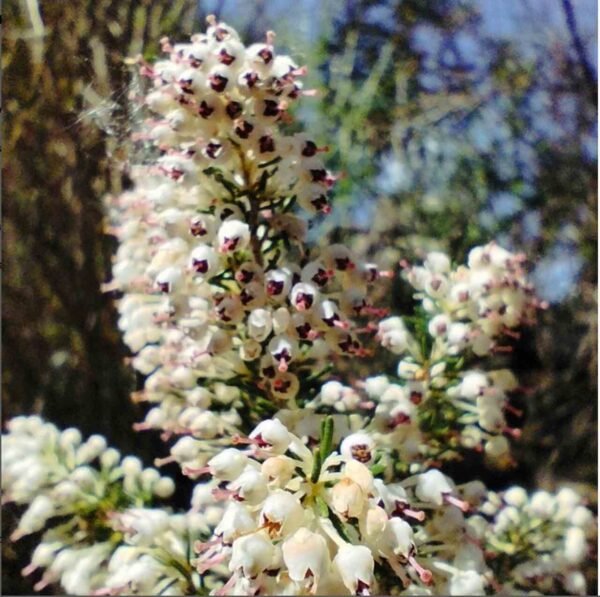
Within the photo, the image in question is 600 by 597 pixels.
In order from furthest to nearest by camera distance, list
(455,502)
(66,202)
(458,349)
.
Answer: (66,202), (458,349), (455,502)

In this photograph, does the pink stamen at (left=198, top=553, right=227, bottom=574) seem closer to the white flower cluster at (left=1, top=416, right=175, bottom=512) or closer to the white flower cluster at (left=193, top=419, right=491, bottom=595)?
the white flower cluster at (left=193, top=419, right=491, bottom=595)

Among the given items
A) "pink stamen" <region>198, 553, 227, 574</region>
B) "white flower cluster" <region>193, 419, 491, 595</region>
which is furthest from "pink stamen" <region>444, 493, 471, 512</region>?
"pink stamen" <region>198, 553, 227, 574</region>

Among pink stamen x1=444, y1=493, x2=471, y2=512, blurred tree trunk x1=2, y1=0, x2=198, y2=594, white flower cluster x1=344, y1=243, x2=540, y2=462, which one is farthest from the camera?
blurred tree trunk x1=2, y1=0, x2=198, y2=594

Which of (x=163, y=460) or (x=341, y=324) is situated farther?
(x=163, y=460)

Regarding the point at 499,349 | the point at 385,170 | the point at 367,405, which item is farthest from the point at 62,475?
the point at 385,170

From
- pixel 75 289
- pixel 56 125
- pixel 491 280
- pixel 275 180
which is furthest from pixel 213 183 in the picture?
pixel 75 289

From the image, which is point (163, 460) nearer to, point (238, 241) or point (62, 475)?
point (62, 475)
